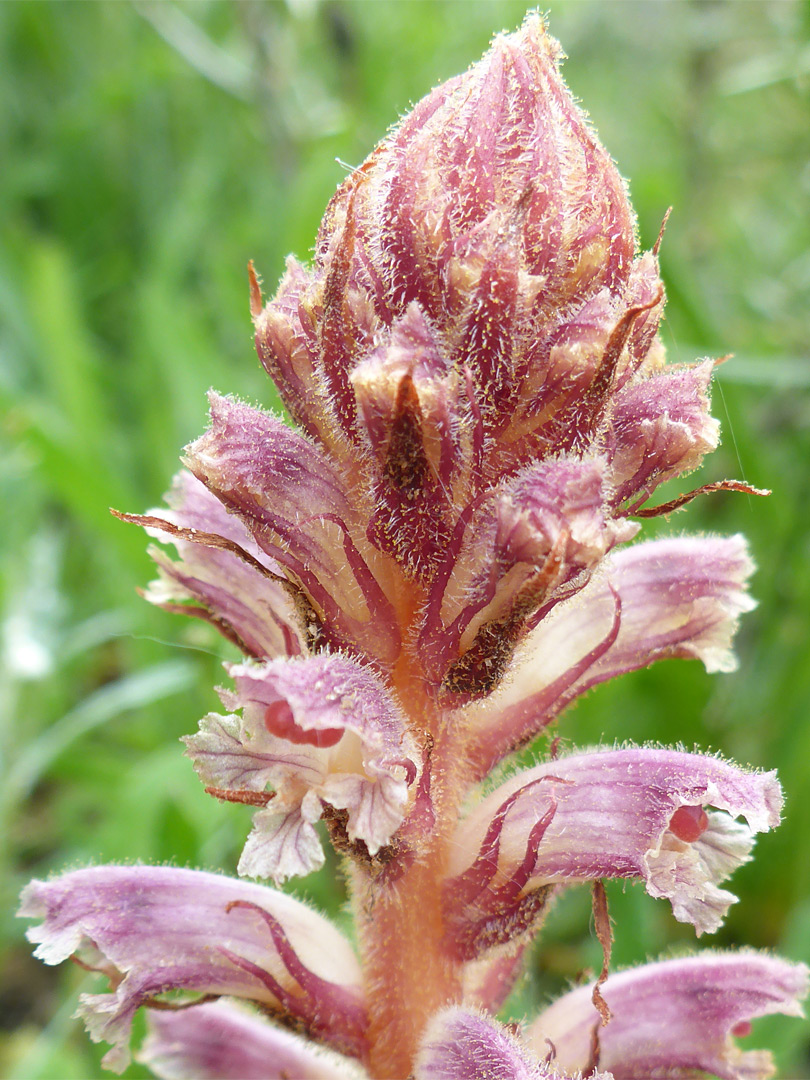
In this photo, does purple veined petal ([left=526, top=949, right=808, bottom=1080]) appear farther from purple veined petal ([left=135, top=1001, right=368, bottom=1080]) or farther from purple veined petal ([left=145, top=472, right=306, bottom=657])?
→ purple veined petal ([left=145, top=472, right=306, bottom=657])

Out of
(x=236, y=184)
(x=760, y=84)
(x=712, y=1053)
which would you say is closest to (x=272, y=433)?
(x=712, y=1053)

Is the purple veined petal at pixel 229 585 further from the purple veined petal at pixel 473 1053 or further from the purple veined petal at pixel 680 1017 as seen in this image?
the purple veined petal at pixel 680 1017

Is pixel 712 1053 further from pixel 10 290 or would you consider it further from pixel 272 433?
pixel 10 290

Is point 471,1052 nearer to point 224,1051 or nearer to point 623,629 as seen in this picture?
point 224,1051

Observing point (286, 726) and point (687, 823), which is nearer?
point (286, 726)

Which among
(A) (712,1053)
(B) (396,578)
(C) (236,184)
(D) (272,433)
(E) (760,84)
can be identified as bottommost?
(A) (712,1053)

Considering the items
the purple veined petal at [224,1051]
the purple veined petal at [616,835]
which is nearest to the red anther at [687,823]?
the purple veined petal at [616,835]

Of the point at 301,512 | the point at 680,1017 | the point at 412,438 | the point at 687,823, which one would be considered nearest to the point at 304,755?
the point at 301,512

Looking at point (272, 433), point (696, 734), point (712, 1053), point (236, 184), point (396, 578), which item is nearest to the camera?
point (272, 433)
